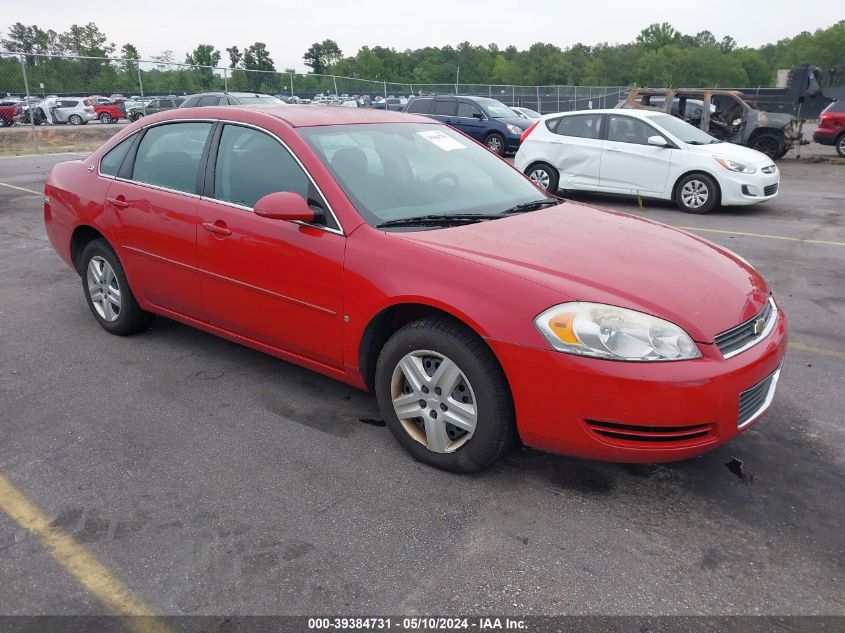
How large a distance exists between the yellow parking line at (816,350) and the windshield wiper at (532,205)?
2.02m

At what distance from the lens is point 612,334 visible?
8.98 ft

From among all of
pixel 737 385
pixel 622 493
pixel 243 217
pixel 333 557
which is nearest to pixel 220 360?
→ pixel 243 217

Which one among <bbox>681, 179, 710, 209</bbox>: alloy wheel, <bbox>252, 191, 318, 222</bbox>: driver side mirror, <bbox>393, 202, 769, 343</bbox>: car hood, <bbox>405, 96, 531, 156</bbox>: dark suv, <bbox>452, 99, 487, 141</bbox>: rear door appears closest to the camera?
<bbox>393, 202, 769, 343</bbox>: car hood

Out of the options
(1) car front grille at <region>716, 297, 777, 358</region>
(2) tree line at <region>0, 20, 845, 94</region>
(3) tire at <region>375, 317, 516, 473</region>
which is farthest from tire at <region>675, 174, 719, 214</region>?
(2) tree line at <region>0, 20, 845, 94</region>

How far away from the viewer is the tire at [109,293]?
4.74m

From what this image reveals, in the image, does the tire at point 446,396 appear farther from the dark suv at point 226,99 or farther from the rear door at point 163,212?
the dark suv at point 226,99

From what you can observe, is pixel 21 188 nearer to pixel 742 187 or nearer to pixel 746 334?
pixel 742 187

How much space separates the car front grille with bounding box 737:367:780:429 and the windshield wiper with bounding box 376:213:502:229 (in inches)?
59.0

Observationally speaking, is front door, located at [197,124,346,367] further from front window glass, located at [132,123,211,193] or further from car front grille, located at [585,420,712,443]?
car front grille, located at [585,420,712,443]

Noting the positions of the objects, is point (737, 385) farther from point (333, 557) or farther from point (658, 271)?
point (333, 557)

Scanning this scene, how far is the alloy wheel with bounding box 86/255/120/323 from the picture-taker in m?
4.84

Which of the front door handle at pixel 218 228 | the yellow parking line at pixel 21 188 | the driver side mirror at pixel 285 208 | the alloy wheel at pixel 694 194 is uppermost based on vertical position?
the driver side mirror at pixel 285 208

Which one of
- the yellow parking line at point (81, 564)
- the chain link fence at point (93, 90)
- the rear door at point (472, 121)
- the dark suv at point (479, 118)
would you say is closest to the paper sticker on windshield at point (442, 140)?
the yellow parking line at point (81, 564)

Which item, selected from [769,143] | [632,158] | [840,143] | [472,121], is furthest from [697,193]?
[840,143]
